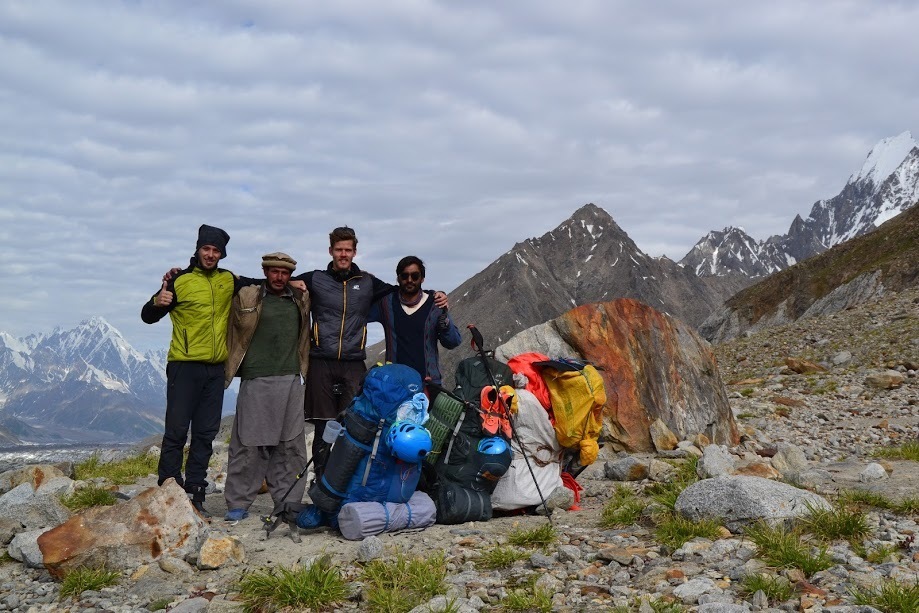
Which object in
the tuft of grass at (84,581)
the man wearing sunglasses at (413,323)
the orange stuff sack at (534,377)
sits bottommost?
the tuft of grass at (84,581)

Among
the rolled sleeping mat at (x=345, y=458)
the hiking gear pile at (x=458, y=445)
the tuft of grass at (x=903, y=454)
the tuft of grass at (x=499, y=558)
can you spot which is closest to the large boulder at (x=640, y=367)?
the tuft of grass at (x=903, y=454)

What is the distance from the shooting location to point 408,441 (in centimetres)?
714

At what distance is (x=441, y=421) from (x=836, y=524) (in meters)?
4.38

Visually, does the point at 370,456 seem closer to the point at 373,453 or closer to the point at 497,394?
the point at 373,453

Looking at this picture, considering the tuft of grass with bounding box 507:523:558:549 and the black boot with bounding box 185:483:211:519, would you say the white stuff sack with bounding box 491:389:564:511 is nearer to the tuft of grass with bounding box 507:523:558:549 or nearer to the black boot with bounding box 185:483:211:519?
the tuft of grass with bounding box 507:523:558:549

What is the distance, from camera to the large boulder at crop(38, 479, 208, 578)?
6.55 meters

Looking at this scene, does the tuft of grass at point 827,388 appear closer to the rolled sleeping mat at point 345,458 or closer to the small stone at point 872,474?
the small stone at point 872,474

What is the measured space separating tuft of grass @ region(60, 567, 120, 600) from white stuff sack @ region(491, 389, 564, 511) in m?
4.42

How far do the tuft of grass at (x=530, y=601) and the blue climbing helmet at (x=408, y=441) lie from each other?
2166 millimetres

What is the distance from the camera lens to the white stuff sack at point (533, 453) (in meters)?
8.52

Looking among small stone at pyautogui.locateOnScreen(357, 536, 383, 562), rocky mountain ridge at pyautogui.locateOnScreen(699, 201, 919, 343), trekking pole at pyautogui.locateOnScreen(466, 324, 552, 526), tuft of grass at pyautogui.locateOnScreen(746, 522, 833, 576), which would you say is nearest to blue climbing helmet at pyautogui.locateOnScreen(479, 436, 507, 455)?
trekking pole at pyautogui.locateOnScreen(466, 324, 552, 526)

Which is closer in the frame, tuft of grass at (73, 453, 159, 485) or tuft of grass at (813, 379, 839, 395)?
tuft of grass at (73, 453, 159, 485)

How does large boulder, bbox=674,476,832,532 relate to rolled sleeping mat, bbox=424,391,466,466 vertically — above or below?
below

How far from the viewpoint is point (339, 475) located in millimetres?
7457
